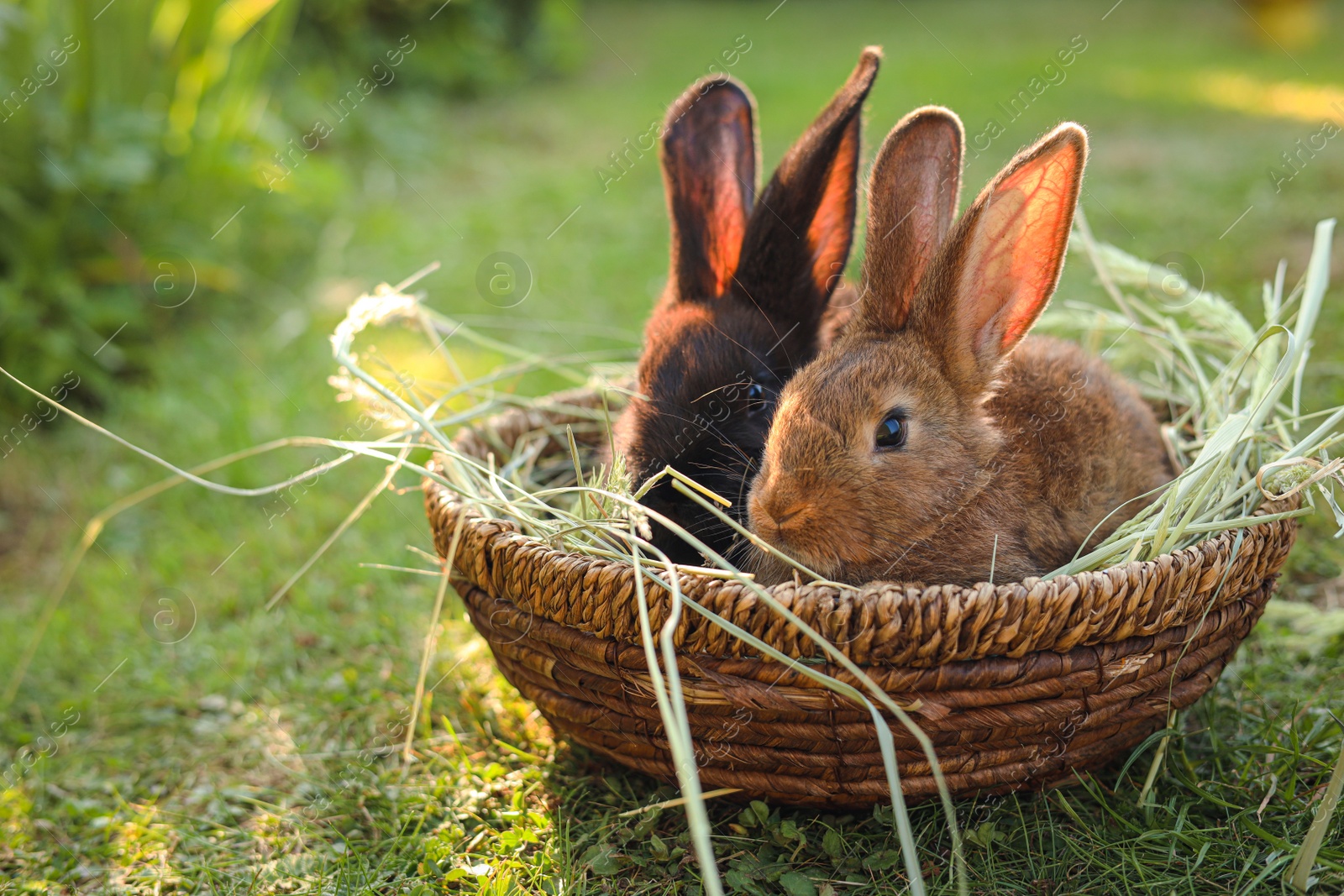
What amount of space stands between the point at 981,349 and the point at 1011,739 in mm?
Result: 865

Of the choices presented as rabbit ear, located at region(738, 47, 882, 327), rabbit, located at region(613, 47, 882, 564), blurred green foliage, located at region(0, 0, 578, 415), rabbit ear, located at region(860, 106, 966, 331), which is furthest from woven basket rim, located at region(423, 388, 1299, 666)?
blurred green foliage, located at region(0, 0, 578, 415)

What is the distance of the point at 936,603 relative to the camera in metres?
1.81

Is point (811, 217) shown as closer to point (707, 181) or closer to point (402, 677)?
point (707, 181)

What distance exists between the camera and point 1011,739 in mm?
1946

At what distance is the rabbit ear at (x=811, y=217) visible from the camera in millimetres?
2598

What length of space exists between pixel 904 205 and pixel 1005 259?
0.92 feet

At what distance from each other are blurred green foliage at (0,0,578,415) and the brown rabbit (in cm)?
364

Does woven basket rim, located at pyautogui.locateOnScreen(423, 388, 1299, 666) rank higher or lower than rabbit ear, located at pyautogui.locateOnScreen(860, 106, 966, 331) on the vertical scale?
lower

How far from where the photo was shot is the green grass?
81.5 inches

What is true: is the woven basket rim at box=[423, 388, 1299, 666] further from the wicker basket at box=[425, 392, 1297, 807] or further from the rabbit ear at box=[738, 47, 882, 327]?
the rabbit ear at box=[738, 47, 882, 327]

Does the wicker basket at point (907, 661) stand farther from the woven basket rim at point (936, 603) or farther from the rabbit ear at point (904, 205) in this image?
the rabbit ear at point (904, 205)

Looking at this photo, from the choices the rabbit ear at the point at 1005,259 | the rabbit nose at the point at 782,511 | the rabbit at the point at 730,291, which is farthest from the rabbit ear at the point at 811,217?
the rabbit nose at the point at 782,511

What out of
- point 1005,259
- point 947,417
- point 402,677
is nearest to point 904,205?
point 1005,259

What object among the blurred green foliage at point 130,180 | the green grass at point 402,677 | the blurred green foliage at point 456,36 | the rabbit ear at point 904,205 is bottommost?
the green grass at point 402,677
